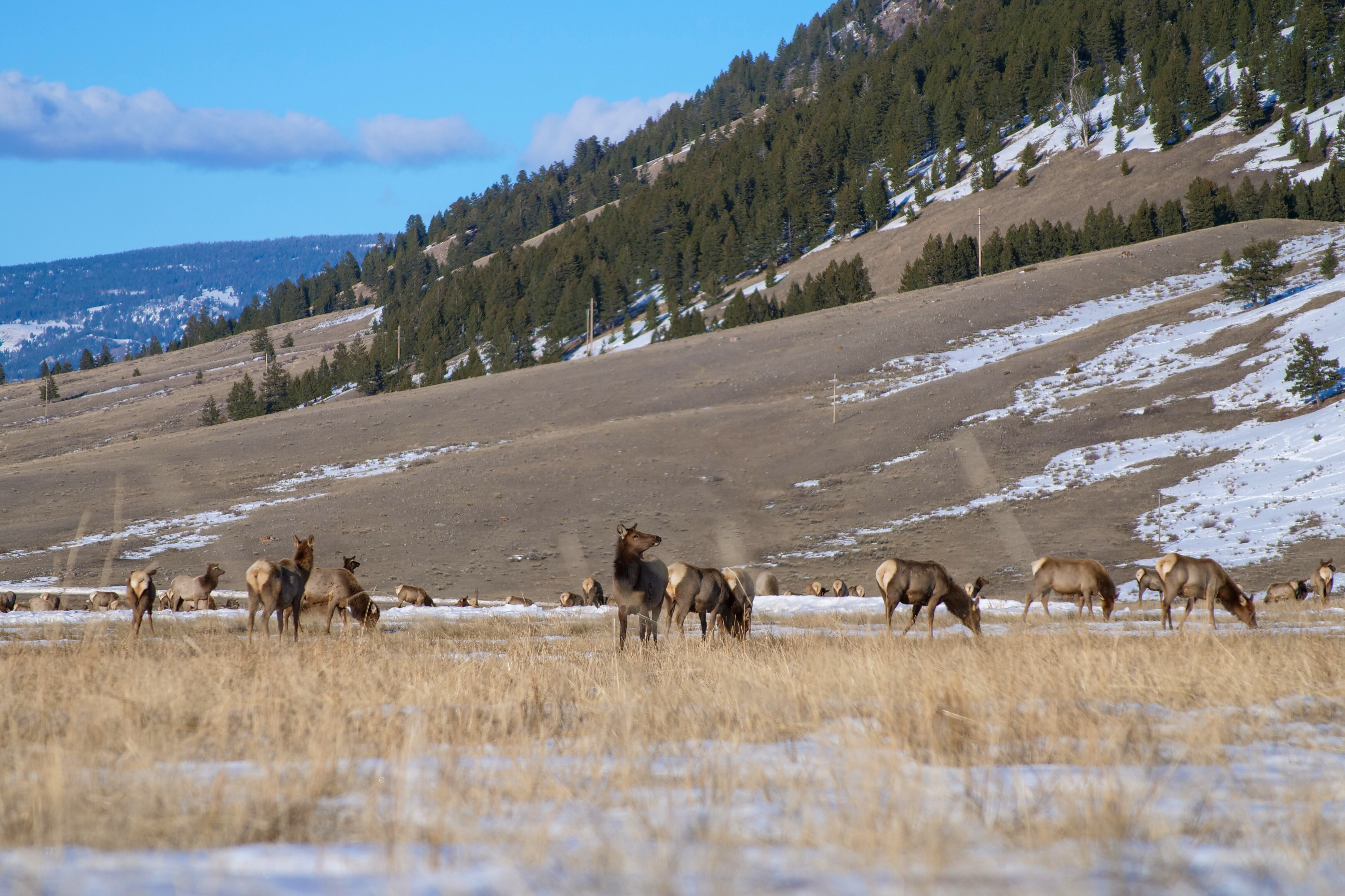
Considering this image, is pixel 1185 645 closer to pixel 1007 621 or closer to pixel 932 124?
pixel 1007 621

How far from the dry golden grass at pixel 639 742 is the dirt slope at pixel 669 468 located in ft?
67.0

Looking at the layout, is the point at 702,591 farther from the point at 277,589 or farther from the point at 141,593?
the point at 141,593

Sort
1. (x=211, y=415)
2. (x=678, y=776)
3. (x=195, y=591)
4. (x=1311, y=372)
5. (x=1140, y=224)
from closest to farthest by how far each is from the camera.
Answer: (x=678, y=776), (x=195, y=591), (x=1311, y=372), (x=1140, y=224), (x=211, y=415)

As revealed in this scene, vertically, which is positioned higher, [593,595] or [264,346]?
[264,346]

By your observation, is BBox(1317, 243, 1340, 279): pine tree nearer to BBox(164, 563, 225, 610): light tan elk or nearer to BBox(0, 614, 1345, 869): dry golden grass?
BBox(0, 614, 1345, 869): dry golden grass

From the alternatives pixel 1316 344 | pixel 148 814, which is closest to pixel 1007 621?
pixel 148 814

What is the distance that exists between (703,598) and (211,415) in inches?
3933

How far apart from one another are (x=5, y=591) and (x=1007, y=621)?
29.2m

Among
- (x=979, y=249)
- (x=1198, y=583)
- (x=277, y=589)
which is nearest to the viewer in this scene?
(x=277, y=589)

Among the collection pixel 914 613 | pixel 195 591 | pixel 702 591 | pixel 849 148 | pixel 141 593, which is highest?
pixel 849 148

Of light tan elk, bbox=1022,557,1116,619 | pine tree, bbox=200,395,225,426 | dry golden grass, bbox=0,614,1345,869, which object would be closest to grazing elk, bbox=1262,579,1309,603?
light tan elk, bbox=1022,557,1116,619

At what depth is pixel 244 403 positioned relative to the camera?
106875mm

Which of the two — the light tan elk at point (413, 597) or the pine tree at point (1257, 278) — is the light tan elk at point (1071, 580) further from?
the pine tree at point (1257, 278)

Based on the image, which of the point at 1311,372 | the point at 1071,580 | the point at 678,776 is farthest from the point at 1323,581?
the point at 678,776
